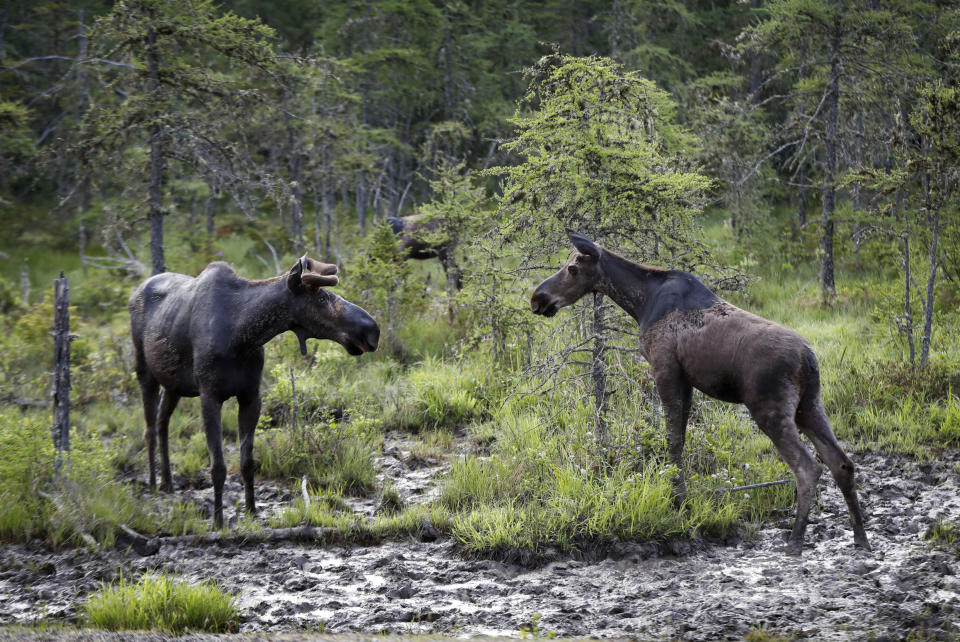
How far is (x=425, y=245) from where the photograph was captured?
16.5 m

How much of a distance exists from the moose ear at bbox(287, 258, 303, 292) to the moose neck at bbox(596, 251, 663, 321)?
271cm

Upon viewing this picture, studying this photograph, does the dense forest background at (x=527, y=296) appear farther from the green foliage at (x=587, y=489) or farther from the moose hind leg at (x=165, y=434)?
the moose hind leg at (x=165, y=434)

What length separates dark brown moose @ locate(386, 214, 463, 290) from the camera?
13961mm

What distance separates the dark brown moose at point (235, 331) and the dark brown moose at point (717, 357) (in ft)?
6.22

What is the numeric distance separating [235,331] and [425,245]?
31.8ft

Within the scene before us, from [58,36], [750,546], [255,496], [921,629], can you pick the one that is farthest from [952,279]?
[58,36]

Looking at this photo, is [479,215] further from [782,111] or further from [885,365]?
[782,111]

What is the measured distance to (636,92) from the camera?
24.6 ft

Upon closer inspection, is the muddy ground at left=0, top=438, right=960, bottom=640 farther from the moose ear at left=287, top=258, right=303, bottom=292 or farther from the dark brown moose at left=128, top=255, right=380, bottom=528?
the moose ear at left=287, top=258, right=303, bottom=292

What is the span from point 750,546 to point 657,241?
3.01m

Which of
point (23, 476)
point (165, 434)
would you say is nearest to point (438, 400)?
point (165, 434)

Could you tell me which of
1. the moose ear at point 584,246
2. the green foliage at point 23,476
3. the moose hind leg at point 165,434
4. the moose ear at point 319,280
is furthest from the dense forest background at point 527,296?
the moose ear at point 319,280

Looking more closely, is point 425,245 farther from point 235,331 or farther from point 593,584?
point 593,584

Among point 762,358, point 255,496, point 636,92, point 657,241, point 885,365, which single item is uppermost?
point 636,92
